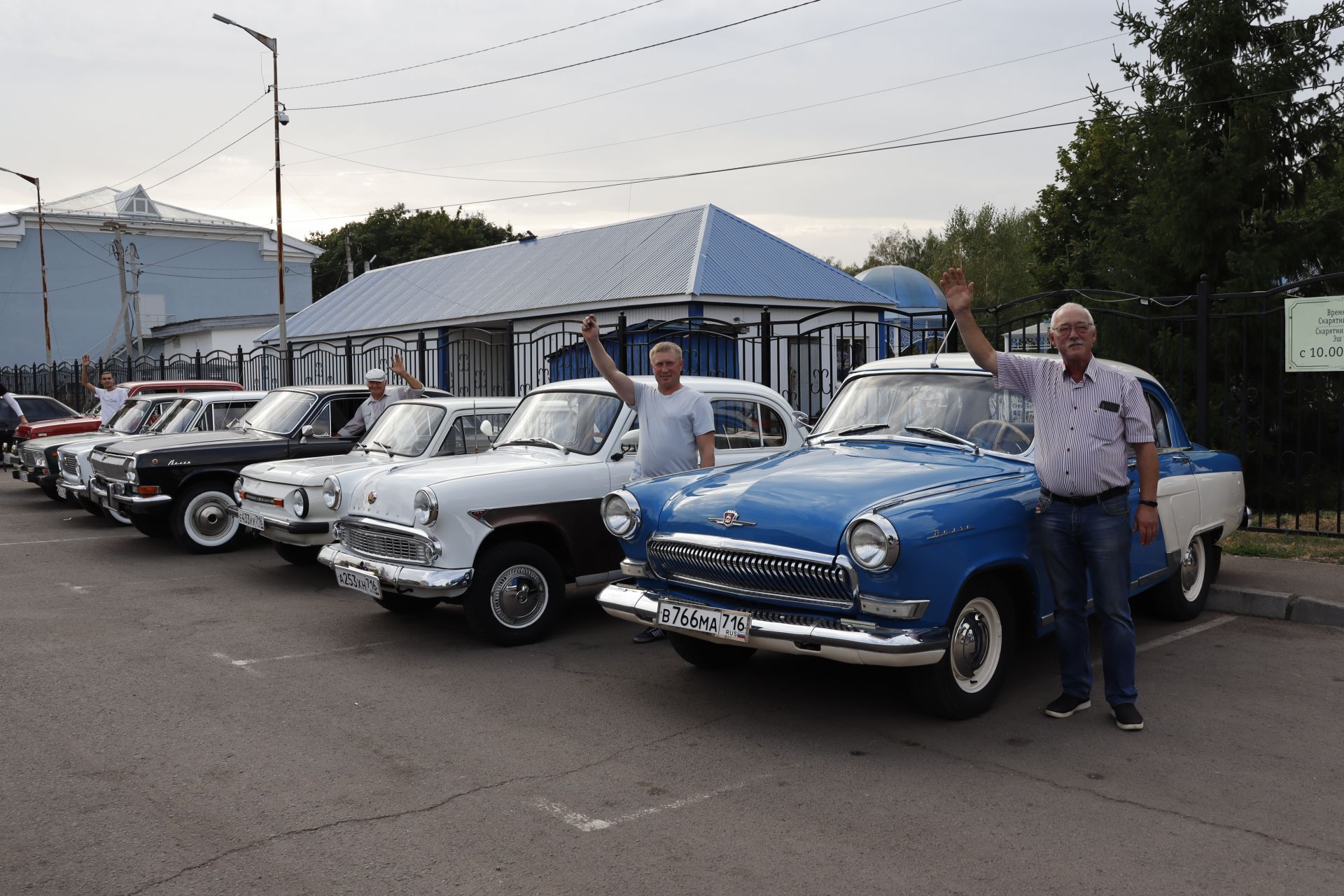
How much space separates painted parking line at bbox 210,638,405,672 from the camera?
260 inches

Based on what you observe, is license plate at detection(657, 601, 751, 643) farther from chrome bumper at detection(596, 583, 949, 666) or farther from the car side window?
the car side window

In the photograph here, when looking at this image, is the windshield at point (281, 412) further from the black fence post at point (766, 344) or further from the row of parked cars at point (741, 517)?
the black fence post at point (766, 344)

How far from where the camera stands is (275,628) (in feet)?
25.0

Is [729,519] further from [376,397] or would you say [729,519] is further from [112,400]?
[112,400]

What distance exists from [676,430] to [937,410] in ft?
5.44

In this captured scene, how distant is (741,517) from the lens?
5.18 m

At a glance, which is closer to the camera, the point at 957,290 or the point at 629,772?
the point at 629,772

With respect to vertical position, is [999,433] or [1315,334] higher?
[1315,334]

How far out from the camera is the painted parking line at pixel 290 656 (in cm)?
660

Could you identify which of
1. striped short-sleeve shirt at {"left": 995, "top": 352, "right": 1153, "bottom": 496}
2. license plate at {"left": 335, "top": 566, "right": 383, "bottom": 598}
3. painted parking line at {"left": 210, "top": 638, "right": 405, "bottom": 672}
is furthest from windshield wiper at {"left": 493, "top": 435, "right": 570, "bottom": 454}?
striped short-sleeve shirt at {"left": 995, "top": 352, "right": 1153, "bottom": 496}

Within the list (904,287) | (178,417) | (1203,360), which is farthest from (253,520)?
(904,287)

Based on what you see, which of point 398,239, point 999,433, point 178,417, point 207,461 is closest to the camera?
point 999,433

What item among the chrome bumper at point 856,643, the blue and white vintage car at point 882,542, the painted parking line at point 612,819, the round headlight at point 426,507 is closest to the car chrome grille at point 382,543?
the round headlight at point 426,507

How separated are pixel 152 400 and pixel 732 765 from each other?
12.1m
